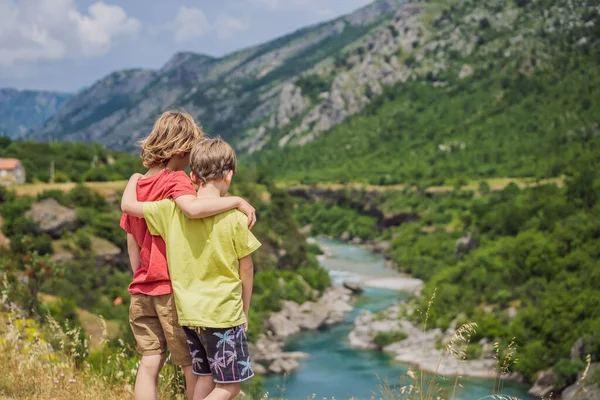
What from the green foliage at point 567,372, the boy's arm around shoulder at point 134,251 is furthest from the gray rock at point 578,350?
the boy's arm around shoulder at point 134,251

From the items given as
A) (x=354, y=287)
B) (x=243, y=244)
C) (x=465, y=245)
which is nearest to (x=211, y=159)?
(x=243, y=244)

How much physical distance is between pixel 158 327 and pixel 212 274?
0.69m

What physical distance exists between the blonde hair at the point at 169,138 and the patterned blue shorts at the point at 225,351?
1302 millimetres

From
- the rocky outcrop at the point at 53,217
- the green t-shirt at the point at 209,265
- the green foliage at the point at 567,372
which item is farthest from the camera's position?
the rocky outcrop at the point at 53,217

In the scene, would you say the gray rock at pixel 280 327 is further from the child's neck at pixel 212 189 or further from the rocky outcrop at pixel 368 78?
the rocky outcrop at pixel 368 78

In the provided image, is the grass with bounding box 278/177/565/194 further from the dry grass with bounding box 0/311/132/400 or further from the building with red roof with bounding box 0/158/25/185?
the dry grass with bounding box 0/311/132/400

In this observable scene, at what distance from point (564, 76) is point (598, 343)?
76.3 meters

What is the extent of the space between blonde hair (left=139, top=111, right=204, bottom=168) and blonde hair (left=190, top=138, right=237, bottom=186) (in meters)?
0.26

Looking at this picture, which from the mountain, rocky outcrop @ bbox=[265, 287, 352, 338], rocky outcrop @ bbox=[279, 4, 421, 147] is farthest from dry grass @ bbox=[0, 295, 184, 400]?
rocky outcrop @ bbox=[279, 4, 421, 147]

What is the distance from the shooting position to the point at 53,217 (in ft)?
166

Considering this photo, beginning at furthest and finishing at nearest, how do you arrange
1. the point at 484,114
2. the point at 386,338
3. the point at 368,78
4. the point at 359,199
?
the point at 368,78 < the point at 484,114 < the point at 359,199 < the point at 386,338

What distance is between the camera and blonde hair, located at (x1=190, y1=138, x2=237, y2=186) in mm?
4523

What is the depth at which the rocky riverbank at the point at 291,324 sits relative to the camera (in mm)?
Answer: 39097

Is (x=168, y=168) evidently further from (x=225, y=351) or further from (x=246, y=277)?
(x=225, y=351)
